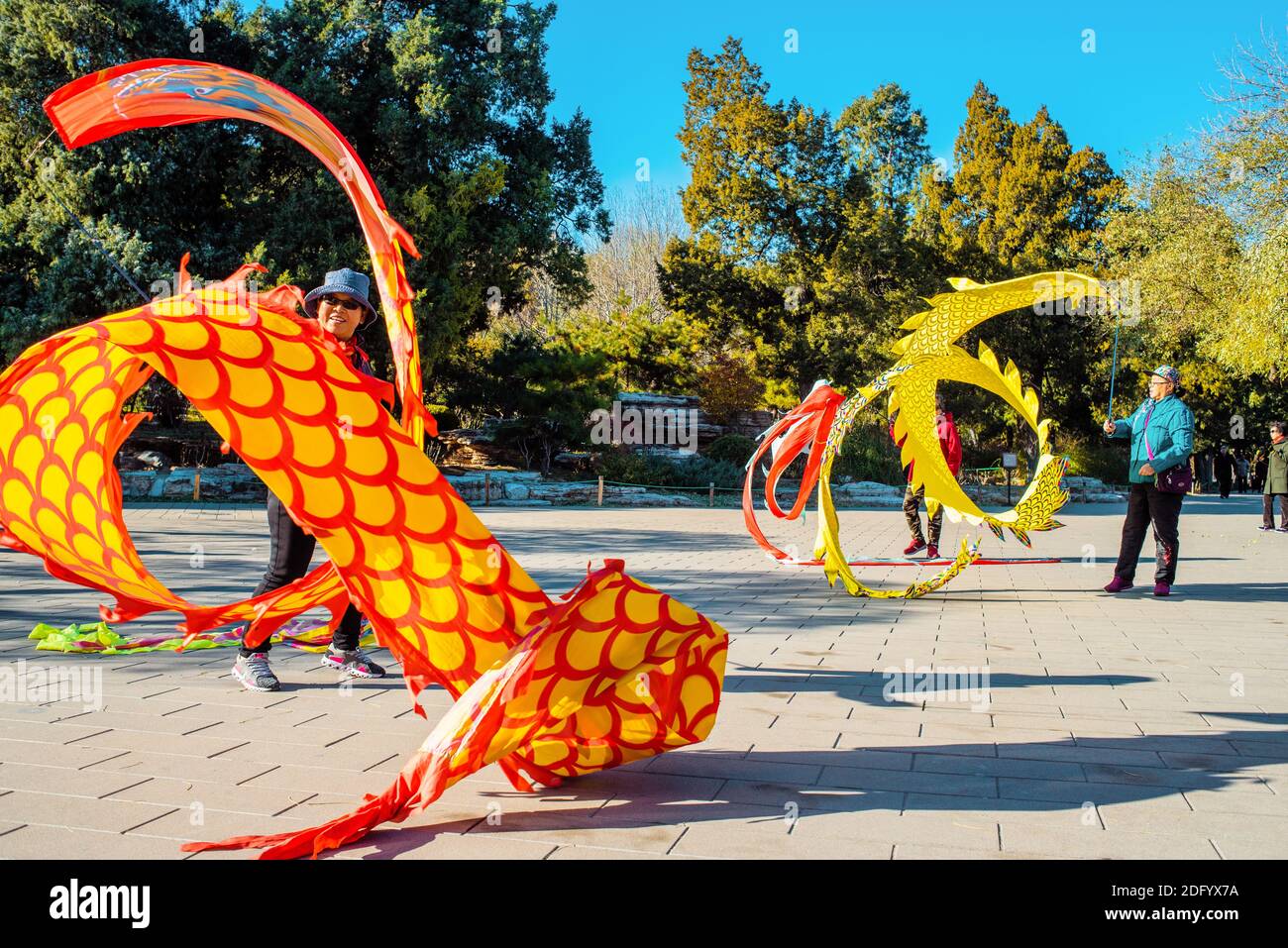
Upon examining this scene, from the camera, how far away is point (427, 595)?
129 inches

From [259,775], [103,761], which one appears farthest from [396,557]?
[103,761]

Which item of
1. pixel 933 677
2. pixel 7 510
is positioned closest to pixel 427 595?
pixel 7 510

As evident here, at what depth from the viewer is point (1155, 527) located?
27.7 feet

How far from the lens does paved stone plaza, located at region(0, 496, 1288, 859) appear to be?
3.12 m

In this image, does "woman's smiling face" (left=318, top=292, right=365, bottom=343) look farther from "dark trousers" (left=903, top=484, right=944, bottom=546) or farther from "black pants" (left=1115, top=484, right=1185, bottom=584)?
"dark trousers" (left=903, top=484, right=944, bottom=546)

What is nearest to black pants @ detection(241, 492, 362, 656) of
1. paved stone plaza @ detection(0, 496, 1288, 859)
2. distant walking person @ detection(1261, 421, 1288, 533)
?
paved stone plaza @ detection(0, 496, 1288, 859)

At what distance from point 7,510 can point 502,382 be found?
783 inches

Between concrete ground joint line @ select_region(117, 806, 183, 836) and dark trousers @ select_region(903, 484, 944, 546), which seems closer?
concrete ground joint line @ select_region(117, 806, 183, 836)

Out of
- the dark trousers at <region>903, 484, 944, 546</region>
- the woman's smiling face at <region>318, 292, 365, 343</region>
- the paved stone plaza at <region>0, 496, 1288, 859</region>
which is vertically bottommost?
the paved stone plaza at <region>0, 496, 1288, 859</region>

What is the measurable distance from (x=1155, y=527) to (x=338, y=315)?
7.14 m

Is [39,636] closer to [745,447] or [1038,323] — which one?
[745,447]

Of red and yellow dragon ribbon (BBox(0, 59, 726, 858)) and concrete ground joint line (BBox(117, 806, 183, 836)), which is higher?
red and yellow dragon ribbon (BBox(0, 59, 726, 858))

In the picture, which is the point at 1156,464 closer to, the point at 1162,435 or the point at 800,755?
the point at 1162,435

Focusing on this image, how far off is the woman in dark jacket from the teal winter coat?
636 cm
